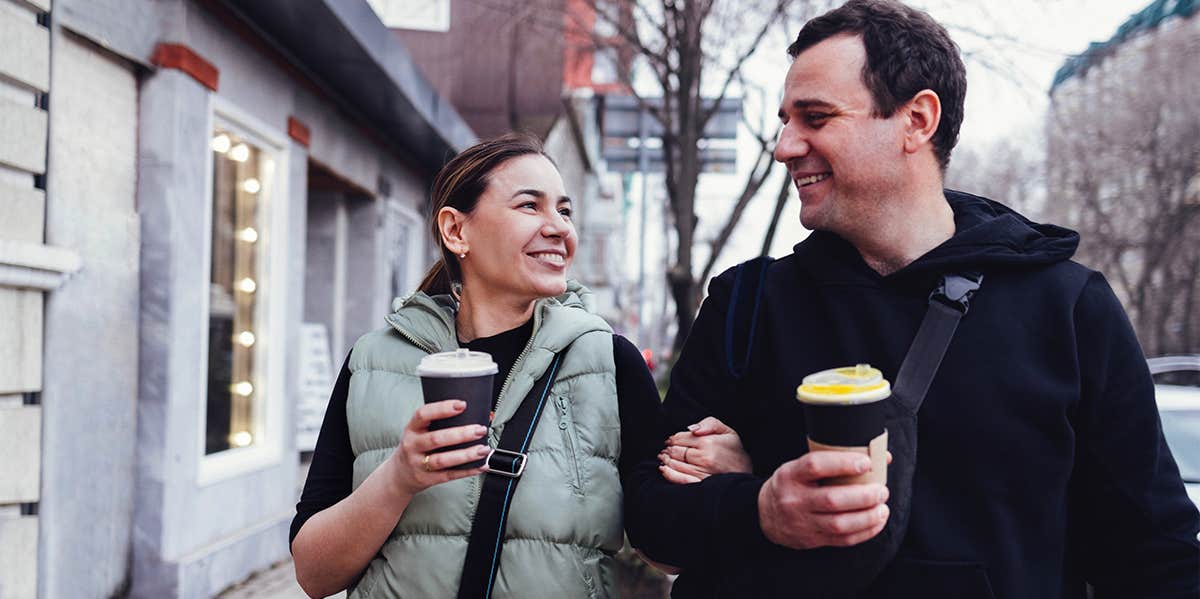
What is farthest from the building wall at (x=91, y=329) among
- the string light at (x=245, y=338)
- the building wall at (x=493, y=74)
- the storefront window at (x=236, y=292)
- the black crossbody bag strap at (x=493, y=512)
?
the building wall at (x=493, y=74)

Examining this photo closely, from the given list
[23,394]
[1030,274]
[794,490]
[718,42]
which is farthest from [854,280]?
[718,42]

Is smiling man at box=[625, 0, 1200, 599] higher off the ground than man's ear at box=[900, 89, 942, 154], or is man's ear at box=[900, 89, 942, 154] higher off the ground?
man's ear at box=[900, 89, 942, 154]

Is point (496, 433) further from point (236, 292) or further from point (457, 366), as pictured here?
point (236, 292)

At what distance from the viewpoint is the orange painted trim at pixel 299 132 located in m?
6.80

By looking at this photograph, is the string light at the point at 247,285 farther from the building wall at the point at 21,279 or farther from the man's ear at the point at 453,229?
the man's ear at the point at 453,229

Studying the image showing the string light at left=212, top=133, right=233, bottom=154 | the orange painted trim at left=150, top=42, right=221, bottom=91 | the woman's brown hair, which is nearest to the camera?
the woman's brown hair

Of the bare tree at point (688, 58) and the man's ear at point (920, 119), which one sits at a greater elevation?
the bare tree at point (688, 58)

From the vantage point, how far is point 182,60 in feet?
16.3

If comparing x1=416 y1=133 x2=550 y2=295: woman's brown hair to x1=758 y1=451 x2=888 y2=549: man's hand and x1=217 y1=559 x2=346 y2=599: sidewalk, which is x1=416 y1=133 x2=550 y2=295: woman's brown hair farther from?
x1=217 y1=559 x2=346 y2=599: sidewalk

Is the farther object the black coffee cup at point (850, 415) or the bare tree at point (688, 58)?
the bare tree at point (688, 58)

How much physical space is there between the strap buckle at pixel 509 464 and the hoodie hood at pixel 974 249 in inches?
29.6

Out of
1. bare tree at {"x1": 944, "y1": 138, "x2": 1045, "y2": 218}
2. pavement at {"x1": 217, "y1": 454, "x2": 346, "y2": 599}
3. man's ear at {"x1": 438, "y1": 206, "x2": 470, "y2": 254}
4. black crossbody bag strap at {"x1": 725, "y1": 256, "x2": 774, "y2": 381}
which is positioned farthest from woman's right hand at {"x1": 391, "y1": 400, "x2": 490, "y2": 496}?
bare tree at {"x1": 944, "y1": 138, "x2": 1045, "y2": 218}

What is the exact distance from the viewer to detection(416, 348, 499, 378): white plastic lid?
1674 millimetres

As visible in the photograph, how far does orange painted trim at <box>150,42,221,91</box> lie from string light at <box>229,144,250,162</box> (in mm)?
853
